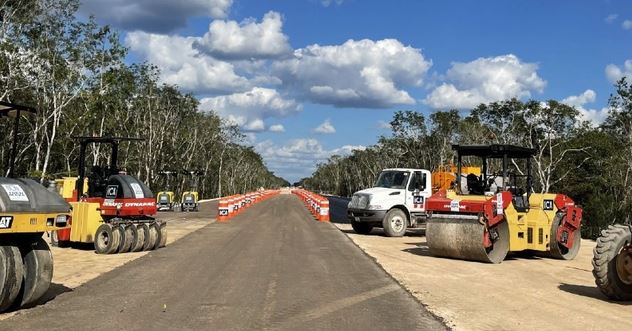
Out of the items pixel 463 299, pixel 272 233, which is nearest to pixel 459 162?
pixel 463 299

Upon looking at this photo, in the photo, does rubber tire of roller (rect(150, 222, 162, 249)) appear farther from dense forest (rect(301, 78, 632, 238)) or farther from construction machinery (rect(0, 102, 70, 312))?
dense forest (rect(301, 78, 632, 238))

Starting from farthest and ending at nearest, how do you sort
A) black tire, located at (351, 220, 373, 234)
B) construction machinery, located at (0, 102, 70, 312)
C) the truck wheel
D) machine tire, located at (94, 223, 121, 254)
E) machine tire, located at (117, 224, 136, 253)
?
black tire, located at (351, 220, 373, 234) → the truck wheel → machine tire, located at (117, 224, 136, 253) → machine tire, located at (94, 223, 121, 254) → construction machinery, located at (0, 102, 70, 312)

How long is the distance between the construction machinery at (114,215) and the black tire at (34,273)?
652 cm

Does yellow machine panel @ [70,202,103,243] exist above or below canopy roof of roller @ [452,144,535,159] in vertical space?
below

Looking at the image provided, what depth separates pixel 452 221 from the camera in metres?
14.6

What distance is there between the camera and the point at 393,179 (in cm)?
2281

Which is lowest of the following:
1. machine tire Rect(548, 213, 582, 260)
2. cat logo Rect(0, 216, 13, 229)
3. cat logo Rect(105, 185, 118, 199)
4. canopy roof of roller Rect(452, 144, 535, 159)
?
machine tire Rect(548, 213, 582, 260)

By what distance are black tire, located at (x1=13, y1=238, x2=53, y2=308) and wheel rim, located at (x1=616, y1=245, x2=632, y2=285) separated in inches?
353

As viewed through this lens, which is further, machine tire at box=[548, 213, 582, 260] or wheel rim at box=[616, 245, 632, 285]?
machine tire at box=[548, 213, 582, 260]

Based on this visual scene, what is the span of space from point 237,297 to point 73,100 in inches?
1483

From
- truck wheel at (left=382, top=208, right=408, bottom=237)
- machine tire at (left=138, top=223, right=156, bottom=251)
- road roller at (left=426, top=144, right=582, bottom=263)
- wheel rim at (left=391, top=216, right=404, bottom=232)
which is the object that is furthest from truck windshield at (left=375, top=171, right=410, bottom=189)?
machine tire at (left=138, top=223, right=156, bottom=251)

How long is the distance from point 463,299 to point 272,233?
1306cm

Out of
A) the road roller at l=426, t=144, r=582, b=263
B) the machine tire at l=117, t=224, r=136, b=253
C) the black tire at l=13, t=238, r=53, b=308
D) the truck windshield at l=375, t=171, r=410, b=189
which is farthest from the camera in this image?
the truck windshield at l=375, t=171, r=410, b=189

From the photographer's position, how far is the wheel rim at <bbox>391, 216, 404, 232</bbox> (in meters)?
22.0
